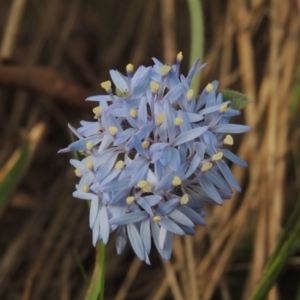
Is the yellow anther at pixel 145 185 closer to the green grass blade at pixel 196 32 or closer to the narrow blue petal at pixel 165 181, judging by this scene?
the narrow blue petal at pixel 165 181

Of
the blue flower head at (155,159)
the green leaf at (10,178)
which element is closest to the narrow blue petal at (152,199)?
the blue flower head at (155,159)

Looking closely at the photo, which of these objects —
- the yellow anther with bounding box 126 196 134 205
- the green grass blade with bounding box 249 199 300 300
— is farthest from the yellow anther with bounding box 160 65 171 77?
the green grass blade with bounding box 249 199 300 300

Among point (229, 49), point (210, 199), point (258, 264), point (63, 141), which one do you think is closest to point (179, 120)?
point (210, 199)

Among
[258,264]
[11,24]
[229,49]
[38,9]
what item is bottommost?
[258,264]

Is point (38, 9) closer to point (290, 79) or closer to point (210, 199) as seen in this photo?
point (290, 79)

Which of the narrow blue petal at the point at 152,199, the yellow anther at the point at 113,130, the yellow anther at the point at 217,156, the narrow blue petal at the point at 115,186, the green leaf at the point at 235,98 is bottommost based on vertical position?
the narrow blue petal at the point at 152,199

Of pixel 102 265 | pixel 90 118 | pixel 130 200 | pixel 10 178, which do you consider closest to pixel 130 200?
pixel 130 200
